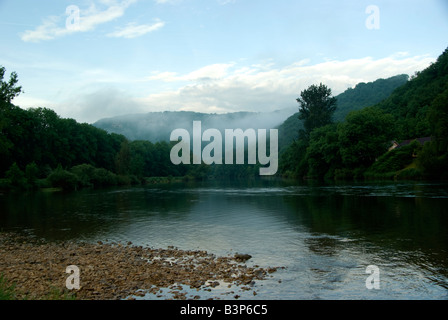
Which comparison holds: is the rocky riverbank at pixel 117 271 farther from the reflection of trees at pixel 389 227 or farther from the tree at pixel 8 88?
the tree at pixel 8 88

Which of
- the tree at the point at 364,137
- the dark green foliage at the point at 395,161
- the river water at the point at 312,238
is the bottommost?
the river water at the point at 312,238

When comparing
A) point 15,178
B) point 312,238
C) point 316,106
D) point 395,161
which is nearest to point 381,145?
point 395,161

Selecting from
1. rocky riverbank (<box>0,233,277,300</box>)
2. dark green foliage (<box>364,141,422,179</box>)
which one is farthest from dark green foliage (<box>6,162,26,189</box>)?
dark green foliage (<box>364,141,422,179</box>)

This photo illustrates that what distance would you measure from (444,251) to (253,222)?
463 inches

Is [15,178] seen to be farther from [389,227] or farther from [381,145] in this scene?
[381,145]

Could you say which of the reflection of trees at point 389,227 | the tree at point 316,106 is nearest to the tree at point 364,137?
the tree at point 316,106

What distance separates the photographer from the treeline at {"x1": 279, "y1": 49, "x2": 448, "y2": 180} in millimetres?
59625

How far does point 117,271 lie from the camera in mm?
12211

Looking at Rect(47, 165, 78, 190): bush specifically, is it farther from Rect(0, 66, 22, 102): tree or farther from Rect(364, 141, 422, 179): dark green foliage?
Rect(364, 141, 422, 179): dark green foliage

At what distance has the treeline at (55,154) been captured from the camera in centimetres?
7150

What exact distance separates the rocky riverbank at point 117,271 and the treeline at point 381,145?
55.4 m

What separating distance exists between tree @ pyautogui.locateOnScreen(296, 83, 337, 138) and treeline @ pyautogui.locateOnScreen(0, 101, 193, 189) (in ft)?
181
